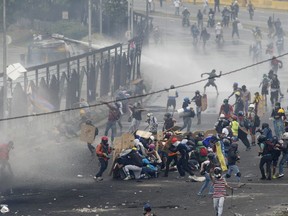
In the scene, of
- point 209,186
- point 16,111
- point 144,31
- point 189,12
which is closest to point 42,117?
point 16,111

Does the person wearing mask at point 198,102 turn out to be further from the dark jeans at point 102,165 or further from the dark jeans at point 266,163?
the dark jeans at point 266,163

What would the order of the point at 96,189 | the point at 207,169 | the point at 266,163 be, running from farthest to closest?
the point at 266,163 < the point at 96,189 < the point at 207,169

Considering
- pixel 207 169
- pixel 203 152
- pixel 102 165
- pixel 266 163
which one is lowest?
pixel 102 165

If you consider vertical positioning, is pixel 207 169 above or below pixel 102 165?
above

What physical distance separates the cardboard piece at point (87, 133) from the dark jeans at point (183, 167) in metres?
5.41

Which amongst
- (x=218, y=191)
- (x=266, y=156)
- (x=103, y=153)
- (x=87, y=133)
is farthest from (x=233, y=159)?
(x=87, y=133)

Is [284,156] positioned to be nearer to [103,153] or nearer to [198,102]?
[103,153]

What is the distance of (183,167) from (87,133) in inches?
223

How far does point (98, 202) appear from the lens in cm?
3097

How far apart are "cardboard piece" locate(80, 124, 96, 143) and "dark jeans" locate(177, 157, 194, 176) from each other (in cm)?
541

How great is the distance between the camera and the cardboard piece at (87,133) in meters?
39.2

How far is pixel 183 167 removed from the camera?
113ft

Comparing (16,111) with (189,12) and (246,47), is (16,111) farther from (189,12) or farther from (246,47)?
(189,12)

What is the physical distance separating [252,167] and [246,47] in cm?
4264
